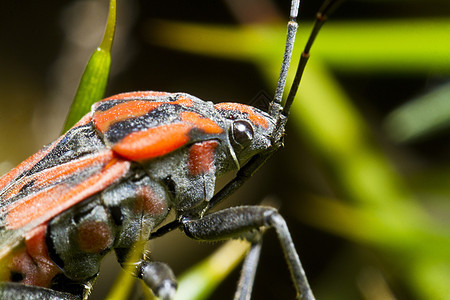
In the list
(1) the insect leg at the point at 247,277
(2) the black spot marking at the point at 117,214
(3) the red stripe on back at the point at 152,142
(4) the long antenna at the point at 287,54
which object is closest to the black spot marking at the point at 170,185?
(3) the red stripe on back at the point at 152,142

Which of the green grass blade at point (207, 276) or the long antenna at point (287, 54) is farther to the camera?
the long antenna at point (287, 54)

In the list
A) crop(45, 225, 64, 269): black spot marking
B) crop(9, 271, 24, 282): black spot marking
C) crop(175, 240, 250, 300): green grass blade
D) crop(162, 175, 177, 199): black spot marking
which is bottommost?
crop(175, 240, 250, 300): green grass blade

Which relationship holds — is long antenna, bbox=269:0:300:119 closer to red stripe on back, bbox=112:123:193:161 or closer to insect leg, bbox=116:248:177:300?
red stripe on back, bbox=112:123:193:161

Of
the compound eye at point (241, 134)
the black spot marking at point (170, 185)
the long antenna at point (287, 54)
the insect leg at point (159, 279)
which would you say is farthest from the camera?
the long antenna at point (287, 54)

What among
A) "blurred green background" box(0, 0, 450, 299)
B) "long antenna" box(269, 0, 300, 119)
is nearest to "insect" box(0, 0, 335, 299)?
"long antenna" box(269, 0, 300, 119)

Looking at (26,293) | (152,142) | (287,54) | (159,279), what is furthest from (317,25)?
(26,293)

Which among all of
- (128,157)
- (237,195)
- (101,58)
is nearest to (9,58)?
(237,195)

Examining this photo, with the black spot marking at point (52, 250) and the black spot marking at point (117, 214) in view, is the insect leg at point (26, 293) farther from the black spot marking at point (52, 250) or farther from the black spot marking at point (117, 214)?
the black spot marking at point (117, 214)
